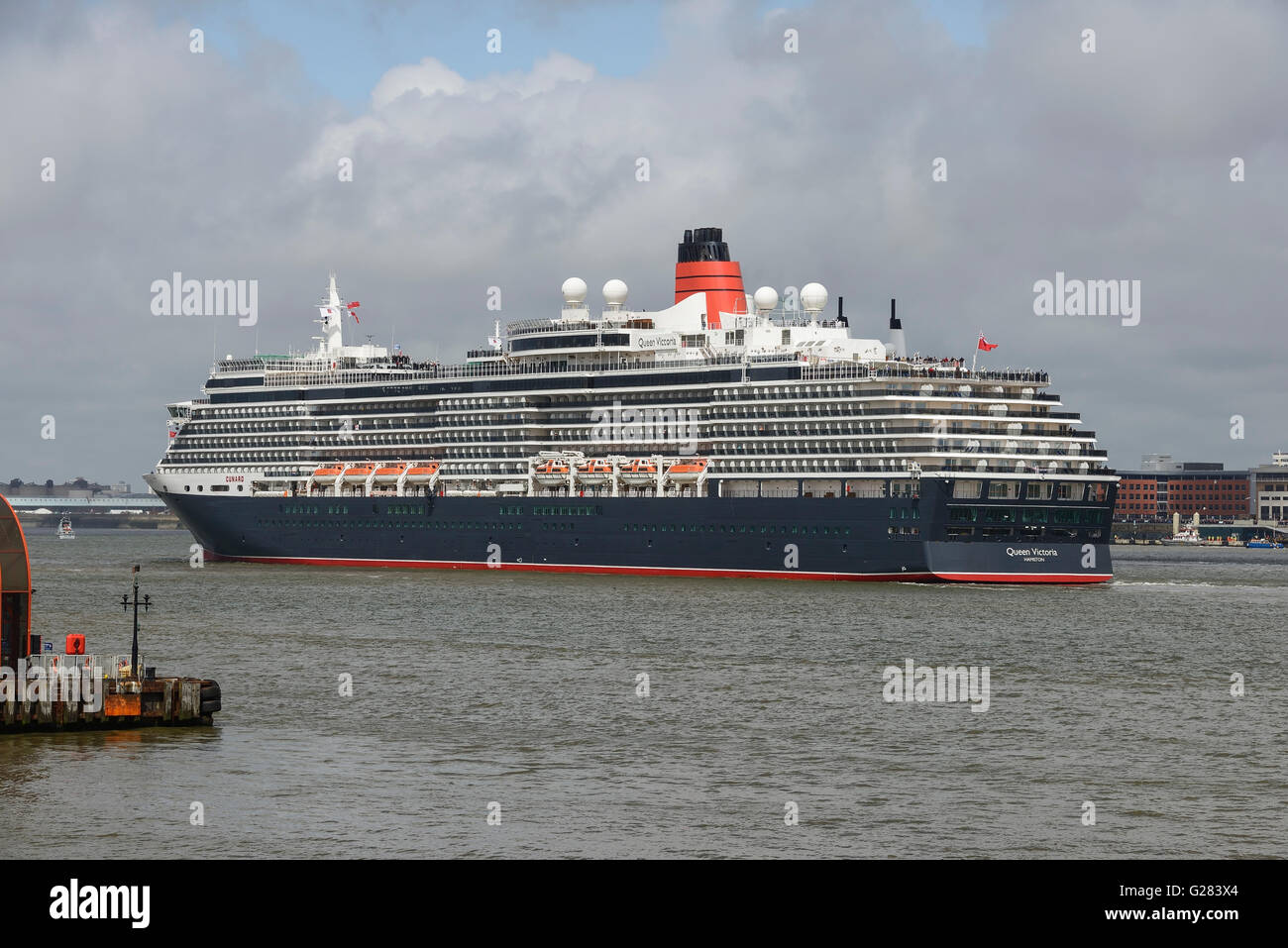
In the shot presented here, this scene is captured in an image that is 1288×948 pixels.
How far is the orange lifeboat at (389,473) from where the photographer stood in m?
118

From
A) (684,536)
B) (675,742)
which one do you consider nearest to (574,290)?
(684,536)

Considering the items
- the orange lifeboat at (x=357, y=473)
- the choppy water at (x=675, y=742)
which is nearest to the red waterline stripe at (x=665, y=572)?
the orange lifeboat at (x=357, y=473)

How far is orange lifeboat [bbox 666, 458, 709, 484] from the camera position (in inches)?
4011

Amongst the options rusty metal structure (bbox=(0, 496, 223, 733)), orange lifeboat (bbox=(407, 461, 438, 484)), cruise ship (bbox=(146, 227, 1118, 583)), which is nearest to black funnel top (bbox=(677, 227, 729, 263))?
cruise ship (bbox=(146, 227, 1118, 583))

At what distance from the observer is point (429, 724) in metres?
43.1

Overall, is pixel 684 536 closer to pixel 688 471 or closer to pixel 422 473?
pixel 688 471

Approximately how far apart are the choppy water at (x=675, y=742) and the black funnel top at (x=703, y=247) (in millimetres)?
40522

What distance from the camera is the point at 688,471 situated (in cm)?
10244

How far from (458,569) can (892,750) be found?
73.9 m

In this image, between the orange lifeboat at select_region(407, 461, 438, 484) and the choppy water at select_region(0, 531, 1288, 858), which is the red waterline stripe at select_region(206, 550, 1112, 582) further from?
the choppy water at select_region(0, 531, 1288, 858)

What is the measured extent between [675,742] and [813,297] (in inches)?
2799

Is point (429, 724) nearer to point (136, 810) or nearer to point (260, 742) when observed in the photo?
point (260, 742)

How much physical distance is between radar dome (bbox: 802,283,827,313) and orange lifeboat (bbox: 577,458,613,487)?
665 inches
